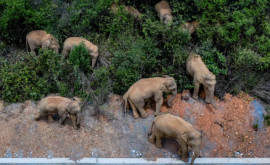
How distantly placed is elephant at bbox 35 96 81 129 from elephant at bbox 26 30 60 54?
2.36m

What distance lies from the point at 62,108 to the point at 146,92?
215cm

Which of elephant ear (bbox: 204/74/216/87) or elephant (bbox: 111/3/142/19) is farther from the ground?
elephant (bbox: 111/3/142/19)

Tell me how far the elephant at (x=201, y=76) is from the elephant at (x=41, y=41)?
162 inches

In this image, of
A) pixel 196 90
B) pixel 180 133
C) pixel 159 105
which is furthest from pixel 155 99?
pixel 180 133

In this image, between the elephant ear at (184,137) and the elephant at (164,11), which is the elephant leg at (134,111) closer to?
the elephant ear at (184,137)

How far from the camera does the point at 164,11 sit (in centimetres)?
1046

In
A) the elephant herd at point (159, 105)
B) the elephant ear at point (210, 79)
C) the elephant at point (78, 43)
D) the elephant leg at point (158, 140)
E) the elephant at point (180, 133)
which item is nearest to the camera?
the elephant at point (180, 133)

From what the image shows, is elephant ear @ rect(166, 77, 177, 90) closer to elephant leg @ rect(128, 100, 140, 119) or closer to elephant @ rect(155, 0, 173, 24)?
elephant leg @ rect(128, 100, 140, 119)

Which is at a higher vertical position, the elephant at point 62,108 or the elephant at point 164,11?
the elephant at point 164,11

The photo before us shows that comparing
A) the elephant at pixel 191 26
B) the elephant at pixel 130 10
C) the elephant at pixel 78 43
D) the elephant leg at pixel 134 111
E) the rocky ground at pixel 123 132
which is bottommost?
the rocky ground at pixel 123 132

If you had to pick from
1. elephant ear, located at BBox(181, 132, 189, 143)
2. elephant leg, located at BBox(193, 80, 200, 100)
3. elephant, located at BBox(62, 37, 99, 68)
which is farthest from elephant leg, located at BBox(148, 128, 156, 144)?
elephant, located at BBox(62, 37, 99, 68)

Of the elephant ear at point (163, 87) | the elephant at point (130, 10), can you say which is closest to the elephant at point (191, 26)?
the elephant at point (130, 10)

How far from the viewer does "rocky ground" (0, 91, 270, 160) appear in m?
7.79

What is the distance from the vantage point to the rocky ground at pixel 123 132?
7.79m
